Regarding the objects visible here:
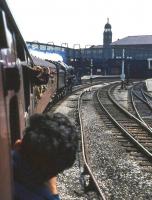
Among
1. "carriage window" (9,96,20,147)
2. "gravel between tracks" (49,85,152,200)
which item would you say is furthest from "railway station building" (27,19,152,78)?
"carriage window" (9,96,20,147)

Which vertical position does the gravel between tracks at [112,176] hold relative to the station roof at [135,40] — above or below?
below

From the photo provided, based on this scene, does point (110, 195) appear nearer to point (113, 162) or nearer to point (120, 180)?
point (120, 180)

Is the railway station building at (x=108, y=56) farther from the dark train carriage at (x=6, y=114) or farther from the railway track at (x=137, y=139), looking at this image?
the dark train carriage at (x=6, y=114)

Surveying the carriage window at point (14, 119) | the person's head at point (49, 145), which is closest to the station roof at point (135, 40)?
the carriage window at point (14, 119)

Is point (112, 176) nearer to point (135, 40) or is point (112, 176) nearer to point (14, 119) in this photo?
point (14, 119)

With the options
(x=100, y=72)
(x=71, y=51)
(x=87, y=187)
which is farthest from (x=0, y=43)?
(x=100, y=72)

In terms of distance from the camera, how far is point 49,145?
2023mm

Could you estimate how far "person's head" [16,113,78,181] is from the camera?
2.02 meters

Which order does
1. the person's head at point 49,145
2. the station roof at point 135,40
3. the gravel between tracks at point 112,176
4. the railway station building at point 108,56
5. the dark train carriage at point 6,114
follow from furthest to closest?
the station roof at point 135,40
the railway station building at point 108,56
the gravel between tracks at point 112,176
the dark train carriage at point 6,114
the person's head at point 49,145

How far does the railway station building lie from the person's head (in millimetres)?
28537

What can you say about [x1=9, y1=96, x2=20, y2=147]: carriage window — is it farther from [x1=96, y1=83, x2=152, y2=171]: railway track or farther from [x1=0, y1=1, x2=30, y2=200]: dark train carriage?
[x1=96, y1=83, x2=152, y2=171]: railway track

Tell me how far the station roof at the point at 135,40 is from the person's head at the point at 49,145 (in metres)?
106

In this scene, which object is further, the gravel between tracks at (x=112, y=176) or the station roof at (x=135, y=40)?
the station roof at (x=135, y=40)

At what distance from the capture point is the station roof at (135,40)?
10731cm
